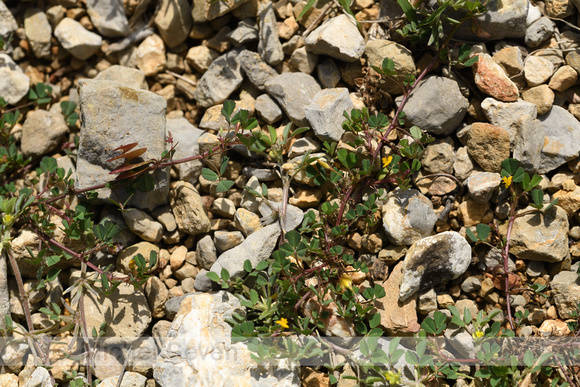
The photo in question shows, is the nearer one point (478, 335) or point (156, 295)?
point (478, 335)

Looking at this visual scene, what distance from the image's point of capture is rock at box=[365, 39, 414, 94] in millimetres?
3713

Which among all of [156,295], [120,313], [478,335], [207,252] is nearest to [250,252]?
[207,252]

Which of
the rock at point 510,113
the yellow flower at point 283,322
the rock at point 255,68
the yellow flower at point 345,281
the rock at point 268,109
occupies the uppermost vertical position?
the rock at point 255,68

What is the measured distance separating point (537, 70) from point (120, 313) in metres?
3.41

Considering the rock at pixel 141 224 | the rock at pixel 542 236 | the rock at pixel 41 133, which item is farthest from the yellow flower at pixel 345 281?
the rock at pixel 41 133

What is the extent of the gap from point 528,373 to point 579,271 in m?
0.75

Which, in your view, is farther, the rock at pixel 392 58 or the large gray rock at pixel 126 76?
the large gray rock at pixel 126 76

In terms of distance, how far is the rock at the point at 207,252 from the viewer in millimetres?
3703

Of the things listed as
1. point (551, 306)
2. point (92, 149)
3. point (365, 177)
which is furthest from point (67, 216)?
point (551, 306)

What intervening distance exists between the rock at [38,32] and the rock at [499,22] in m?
3.30

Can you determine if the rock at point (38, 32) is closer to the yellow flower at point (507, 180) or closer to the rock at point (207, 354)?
the rock at point (207, 354)

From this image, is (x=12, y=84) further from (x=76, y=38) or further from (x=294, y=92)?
(x=294, y=92)

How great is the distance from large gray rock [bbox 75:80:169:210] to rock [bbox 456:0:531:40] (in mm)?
2309

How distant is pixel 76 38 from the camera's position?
168 inches
